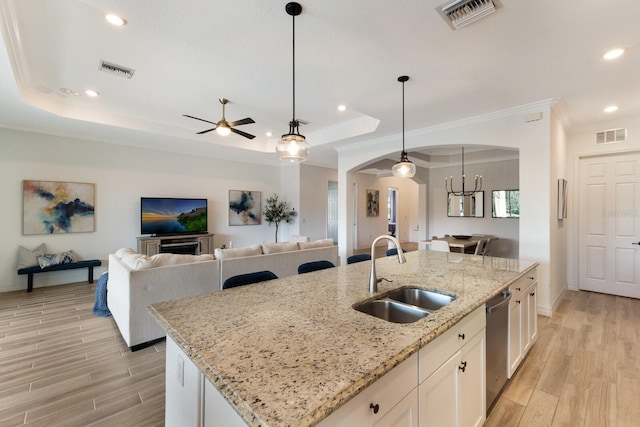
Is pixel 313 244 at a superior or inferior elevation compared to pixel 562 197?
inferior

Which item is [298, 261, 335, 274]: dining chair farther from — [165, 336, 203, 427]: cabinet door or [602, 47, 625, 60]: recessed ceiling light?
[602, 47, 625, 60]: recessed ceiling light

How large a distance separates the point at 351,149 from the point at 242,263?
3449 millimetres

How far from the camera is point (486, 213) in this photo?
6.89m

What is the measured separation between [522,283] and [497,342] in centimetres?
73

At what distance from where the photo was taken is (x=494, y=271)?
2430 mm

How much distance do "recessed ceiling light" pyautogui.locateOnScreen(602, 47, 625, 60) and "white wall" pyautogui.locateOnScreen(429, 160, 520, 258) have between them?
13.9 feet

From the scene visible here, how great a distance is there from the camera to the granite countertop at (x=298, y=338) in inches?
32.3

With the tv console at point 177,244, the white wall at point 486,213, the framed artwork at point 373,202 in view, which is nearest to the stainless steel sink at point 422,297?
the tv console at point 177,244

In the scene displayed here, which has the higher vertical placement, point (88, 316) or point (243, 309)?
point (243, 309)

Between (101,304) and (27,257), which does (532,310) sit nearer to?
(101,304)

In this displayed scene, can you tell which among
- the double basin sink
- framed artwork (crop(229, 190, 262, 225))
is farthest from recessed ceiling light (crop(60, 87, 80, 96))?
the double basin sink

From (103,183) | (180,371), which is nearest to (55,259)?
(103,183)

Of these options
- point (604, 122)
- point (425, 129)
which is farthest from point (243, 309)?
point (604, 122)

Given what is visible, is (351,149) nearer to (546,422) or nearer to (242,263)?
(242,263)
